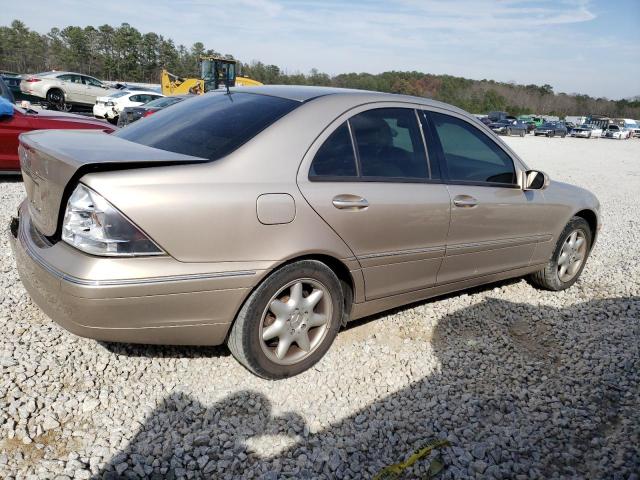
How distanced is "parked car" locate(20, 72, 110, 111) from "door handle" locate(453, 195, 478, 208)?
23199mm

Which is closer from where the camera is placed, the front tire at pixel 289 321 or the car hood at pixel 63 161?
the car hood at pixel 63 161

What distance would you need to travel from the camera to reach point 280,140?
8.64ft

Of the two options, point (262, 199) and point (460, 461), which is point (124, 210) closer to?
point (262, 199)

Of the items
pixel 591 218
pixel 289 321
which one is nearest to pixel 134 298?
pixel 289 321

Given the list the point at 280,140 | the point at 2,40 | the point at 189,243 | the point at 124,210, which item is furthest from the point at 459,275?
the point at 2,40

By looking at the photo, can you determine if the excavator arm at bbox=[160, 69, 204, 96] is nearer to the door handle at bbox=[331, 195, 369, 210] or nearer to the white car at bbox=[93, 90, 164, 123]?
the white car at bbox=[93, 90, 164, 123]

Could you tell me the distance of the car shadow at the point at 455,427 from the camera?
88.3 inches

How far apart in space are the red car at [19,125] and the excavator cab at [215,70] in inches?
705

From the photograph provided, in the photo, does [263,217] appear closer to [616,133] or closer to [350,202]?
[350,202]

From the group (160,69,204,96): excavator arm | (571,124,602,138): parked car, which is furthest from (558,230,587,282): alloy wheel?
(571,124,602,138): parked car

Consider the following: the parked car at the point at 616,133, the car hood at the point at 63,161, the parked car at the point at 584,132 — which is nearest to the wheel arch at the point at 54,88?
the car hood at the point at 63,161

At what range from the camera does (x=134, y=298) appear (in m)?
2.23

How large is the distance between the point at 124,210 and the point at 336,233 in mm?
1135

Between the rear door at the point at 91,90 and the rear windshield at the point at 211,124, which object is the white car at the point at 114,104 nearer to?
the rear door at the point at 91,90
